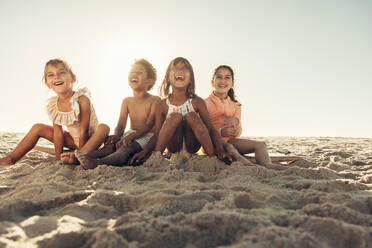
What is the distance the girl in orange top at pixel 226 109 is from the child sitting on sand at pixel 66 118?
4.70ft

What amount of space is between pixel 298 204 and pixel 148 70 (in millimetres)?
2992

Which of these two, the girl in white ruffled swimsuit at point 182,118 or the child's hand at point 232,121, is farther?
the child's hand at point 232,121

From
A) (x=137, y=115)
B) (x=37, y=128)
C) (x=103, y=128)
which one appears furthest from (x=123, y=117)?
(x=37, y=128)

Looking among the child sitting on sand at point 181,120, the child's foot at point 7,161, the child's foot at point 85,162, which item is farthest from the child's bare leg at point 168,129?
the child's foot at point 7,161

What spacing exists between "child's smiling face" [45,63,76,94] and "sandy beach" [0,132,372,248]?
1.26 meters

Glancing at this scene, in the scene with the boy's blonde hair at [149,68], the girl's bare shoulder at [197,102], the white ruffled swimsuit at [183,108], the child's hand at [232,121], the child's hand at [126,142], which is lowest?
the child's hand at [126,142]

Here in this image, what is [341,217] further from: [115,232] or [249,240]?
[115,232]

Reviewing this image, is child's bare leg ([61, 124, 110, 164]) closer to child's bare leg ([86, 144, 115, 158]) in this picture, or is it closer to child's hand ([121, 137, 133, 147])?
child's bare leg ([86, 144, 115, 158])

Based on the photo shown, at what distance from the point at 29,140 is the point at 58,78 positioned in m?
0.86

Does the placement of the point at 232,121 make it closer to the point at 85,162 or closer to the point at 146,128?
the point at 146,128

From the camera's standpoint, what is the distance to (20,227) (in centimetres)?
131

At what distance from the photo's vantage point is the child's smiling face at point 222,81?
12.3ft

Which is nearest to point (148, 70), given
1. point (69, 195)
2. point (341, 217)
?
point (69, 195)

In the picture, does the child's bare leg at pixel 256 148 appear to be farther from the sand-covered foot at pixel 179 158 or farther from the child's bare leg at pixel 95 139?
the child's bare leg at pixel 95 139
